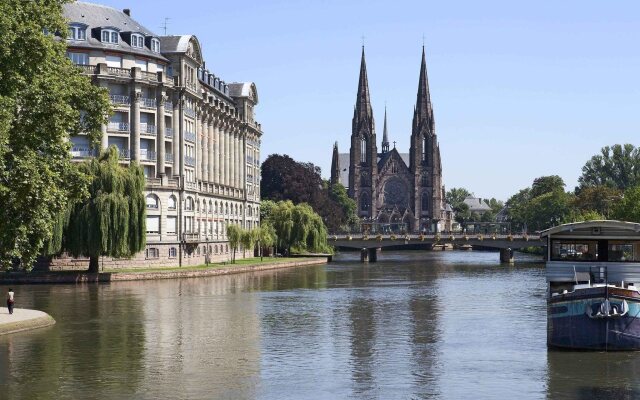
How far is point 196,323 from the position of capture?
59.4m

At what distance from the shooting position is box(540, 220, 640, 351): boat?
4359cm

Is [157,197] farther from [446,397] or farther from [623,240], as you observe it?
[446,397]

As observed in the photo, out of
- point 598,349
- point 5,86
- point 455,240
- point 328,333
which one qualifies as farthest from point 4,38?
point 455,240

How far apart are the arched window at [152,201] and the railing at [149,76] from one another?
13.0 metres

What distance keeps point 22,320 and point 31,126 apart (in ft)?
36.1

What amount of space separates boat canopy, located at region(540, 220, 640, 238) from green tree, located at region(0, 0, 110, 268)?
24.8 m

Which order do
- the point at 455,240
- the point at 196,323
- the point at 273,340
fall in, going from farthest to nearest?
the point at 455,240, the point at 196,323, the point at 273,340

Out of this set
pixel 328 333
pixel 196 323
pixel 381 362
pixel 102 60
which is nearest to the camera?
pixel 381 362

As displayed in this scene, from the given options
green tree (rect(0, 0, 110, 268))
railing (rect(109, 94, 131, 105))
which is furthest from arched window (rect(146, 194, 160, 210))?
green tree (rect(0, 0, 110, 268))

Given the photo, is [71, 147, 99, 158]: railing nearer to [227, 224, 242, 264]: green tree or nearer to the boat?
[227, 224, 242, 264]: green tree

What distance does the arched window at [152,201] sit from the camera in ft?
363

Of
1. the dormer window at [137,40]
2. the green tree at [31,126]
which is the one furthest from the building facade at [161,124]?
the green tree at [31,126]

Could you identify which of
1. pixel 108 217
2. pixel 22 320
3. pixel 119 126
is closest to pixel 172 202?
pixel 119 126

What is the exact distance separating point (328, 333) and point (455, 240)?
405ft
